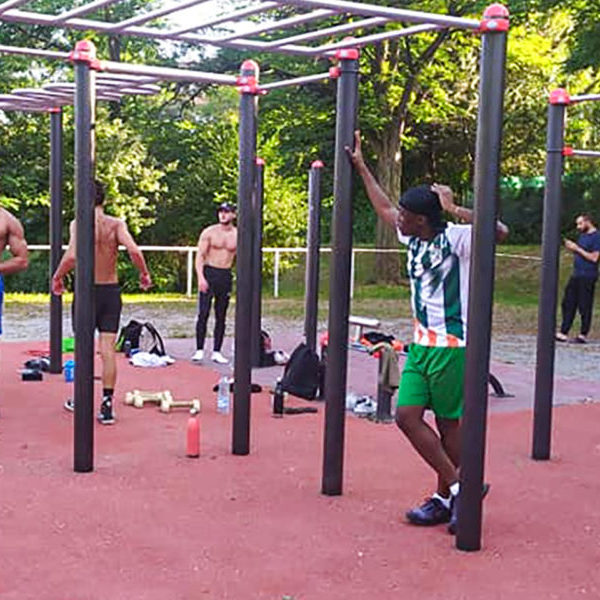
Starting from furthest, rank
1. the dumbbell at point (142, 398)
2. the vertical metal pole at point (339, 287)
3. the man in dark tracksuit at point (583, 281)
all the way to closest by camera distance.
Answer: the man in dark tracksuit at point (583, 281) < the dumbbell at point (142, 398) < the vertical metal pole at point (339, 287)

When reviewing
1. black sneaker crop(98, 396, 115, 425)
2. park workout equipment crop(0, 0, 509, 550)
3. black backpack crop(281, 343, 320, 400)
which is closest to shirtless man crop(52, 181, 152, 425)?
black sneaker crop(98, 396, 115, 425)

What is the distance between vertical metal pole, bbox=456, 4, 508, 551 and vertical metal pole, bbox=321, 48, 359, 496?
0.97 m

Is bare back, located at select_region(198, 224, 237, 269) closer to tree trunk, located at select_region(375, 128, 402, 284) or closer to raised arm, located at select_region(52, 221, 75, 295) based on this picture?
raised arm, located at select_region(52, 221, 75, 295)

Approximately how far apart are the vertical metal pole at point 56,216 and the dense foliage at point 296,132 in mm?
10089

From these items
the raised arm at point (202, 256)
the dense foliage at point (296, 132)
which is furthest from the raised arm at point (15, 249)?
the dense foliage at point (296, 132)

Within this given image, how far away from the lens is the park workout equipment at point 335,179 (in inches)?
171

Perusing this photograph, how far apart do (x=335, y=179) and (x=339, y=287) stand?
0.58 m

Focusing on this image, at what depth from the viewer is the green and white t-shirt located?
179 inches

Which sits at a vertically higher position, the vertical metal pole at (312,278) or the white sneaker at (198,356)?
the vertical metal pole at (312,278)

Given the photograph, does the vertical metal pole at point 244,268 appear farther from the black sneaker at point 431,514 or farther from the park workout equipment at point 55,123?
the park workout equipment at point 55,123

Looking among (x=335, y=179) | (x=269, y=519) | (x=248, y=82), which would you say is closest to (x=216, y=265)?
(x=248, y=82)

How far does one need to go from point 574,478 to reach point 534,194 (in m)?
23.0

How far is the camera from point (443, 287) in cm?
454

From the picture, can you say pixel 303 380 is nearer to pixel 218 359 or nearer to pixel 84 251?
pixel 218 359
